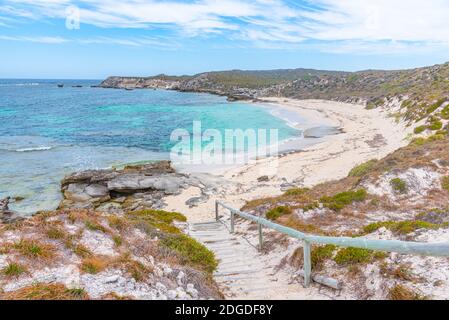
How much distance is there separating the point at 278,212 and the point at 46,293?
8439mm

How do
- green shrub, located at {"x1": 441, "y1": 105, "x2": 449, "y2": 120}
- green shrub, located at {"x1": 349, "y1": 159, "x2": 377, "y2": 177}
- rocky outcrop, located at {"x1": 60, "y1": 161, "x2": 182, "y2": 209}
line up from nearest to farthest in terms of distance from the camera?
green shrub, located at {"x1": 349, "y1": 159, "x2": 377, "y2": 177} → rocky outcrop, located at {"x1": 60, "y1": 161, "x2": 182, "y2": 209} → green shrub, located at {"x1": 441, "y1": 105, "x2": 449, "y2": 120}

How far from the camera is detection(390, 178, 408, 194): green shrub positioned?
13198 mm

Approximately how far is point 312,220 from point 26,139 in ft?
147

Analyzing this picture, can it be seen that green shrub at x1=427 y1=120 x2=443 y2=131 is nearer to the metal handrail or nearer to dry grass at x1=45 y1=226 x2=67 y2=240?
the metal handrail

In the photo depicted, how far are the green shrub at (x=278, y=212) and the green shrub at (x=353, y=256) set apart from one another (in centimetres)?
489

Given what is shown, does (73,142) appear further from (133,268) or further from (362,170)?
(133,268)

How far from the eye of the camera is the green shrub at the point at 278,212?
11.7 metres

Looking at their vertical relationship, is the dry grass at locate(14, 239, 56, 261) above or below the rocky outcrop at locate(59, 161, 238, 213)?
above

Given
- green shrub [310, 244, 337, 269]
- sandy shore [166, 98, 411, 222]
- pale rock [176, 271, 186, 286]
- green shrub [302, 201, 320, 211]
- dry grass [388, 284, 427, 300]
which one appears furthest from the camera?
sandy shore [166, 98, 411, 222]

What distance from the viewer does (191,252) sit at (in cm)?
870

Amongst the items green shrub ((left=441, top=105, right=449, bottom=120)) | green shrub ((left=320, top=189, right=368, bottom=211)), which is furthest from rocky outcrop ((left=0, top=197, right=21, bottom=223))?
green shrub ((left=441, top=105, right=449, bottom=120))

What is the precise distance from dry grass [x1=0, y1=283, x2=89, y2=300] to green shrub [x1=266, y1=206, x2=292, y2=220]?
7848mm

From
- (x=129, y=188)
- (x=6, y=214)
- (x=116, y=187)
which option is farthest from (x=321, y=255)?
(x=116, y=187)

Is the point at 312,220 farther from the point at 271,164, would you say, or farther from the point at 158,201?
the point at 271,164
